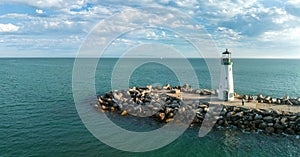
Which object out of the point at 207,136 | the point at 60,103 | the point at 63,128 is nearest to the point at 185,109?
the point at 207,136

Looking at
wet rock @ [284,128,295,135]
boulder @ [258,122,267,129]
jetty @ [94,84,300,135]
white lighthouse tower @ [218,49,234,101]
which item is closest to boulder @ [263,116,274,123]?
jetty @ [94,84,300,135]

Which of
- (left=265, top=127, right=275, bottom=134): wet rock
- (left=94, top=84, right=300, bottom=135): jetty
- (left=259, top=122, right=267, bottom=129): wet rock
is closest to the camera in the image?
(left=265, top=127, right=275, bottom=134): wet rock

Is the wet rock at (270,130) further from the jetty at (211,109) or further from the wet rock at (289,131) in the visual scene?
the wet rock at (289,131)

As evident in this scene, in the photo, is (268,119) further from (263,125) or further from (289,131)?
(289,131)

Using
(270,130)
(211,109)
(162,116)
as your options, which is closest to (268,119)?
(270,130)

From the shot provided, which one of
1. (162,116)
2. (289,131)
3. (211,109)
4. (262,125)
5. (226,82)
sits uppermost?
(226,82)

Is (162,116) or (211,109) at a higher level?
(211,109)

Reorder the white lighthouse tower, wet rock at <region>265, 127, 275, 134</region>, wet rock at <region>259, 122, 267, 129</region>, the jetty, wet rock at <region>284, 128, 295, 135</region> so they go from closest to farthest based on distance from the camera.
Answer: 1. wet rock at <region>284, 128, 295, 135</region>
2. wet rock at <region>265, 127, 275, 134</region>
3. wet rock at <region>259, 122, 267, 129</region>
4. the jetty
5. the white lighthouse tower

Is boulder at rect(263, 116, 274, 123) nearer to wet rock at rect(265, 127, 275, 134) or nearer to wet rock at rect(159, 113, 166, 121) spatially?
wet rock at rect(265, 127, 275, 134)
